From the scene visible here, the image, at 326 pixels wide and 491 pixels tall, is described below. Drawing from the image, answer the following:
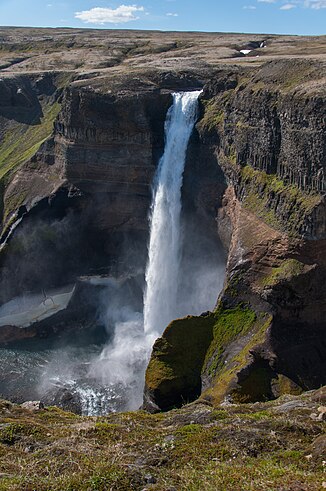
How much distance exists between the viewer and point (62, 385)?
137 ft

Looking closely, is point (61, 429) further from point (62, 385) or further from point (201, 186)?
point (201, 186)

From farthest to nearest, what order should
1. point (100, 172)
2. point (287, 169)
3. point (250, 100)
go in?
point (100, 172) < point (250, 100) < point (287, 169)

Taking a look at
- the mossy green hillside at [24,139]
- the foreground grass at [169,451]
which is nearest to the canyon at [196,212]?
the mossy green hillside at [24,139]

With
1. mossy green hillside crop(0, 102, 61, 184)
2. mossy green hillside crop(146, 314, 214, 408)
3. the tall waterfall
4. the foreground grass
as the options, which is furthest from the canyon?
the foreground grass

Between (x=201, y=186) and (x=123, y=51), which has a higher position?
(x=123, y=51)

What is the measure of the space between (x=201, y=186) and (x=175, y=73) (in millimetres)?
16069

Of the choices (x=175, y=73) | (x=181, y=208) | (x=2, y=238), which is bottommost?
(x=2, y=238)

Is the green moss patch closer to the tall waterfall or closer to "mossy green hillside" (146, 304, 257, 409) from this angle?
"mossy green hillside" (146, 304, 257, 409)

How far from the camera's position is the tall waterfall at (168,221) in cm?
4862

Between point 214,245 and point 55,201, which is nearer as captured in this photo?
point 214,245

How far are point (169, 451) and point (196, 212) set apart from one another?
33.6 m

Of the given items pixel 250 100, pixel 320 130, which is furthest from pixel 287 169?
pixel 250 100

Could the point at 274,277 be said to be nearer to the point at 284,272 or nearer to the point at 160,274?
the point at 284,272

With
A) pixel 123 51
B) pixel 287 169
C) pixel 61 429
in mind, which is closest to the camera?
pixel 61 429
